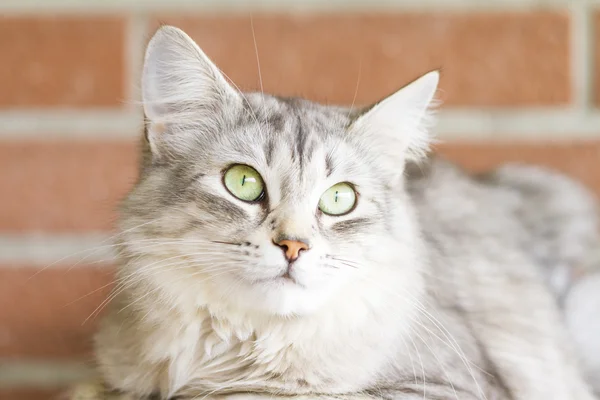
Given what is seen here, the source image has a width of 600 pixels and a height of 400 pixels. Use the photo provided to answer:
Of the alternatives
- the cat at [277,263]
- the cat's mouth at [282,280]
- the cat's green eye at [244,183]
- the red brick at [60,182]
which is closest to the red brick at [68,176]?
the red brick at [60,182]

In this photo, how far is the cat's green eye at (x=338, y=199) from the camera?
103 centimetres

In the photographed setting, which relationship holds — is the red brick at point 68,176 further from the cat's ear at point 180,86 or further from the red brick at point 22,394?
the cat's ear at point 180,86

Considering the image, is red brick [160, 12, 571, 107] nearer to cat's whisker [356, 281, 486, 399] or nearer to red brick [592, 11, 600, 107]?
red brick [592, 11, 600, 107]

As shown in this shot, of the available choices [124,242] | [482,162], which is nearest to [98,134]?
[124,242]

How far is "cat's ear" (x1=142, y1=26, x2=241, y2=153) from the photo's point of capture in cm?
101

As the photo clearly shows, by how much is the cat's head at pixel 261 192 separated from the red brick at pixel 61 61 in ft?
1.87

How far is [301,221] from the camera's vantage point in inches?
37.3

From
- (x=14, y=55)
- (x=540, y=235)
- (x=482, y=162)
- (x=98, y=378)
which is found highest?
(x=14, y=55)

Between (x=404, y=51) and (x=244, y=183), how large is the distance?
2.42 ft

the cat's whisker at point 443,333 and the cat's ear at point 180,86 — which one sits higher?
the cat's ear at point 180,86

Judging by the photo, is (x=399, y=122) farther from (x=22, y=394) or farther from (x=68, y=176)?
(x=22, y=394)

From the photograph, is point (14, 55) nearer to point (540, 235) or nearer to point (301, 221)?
point (301, 221)

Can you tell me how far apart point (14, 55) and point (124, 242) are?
741 millimetres

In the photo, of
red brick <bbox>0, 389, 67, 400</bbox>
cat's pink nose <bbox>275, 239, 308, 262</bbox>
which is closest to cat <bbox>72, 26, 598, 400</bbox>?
cat's pink nose <bbox>275, 239, 308, 262</bbox>
